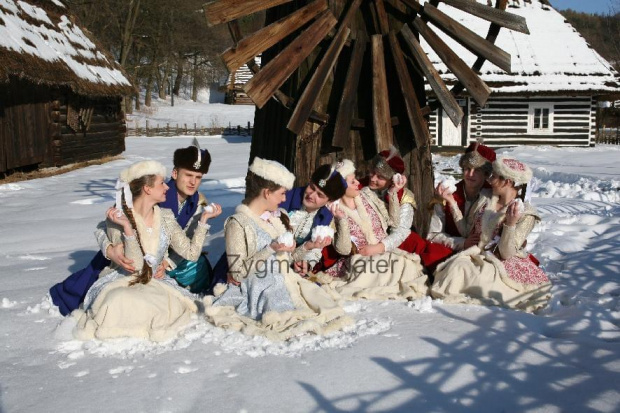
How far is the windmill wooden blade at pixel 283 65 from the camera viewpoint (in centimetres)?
480

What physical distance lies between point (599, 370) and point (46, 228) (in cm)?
641

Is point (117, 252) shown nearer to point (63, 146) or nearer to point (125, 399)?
point (125, 399)

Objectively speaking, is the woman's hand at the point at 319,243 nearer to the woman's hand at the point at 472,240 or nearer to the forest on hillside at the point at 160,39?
the woman's hand at the point at 472,240

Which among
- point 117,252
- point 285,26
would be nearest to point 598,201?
point 285,26

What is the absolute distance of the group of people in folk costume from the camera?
363 cm

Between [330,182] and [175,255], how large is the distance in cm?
123

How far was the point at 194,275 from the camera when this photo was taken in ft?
14.4

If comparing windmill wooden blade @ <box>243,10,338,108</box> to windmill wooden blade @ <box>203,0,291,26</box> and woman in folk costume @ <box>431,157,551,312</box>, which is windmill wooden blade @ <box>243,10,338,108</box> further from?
woman in folk costume @ <box>431,157,551,312</box>

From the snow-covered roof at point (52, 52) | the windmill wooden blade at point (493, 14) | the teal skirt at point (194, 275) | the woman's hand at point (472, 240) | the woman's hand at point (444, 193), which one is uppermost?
the snow-covered roof at point (52, 52)

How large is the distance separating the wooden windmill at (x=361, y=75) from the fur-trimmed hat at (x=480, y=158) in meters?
0.67

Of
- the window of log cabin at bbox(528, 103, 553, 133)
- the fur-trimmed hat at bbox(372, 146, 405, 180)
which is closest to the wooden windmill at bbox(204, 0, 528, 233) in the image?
the fur-trimmed hat at bbox(372, 146, 405, 180)

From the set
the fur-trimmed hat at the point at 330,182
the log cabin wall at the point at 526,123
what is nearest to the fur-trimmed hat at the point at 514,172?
the fur-trimmed hat at the point at 330,182

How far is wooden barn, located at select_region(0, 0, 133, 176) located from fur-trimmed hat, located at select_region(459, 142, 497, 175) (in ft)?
28.2

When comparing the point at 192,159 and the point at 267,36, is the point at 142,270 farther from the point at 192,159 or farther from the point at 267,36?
the point at 267,36
